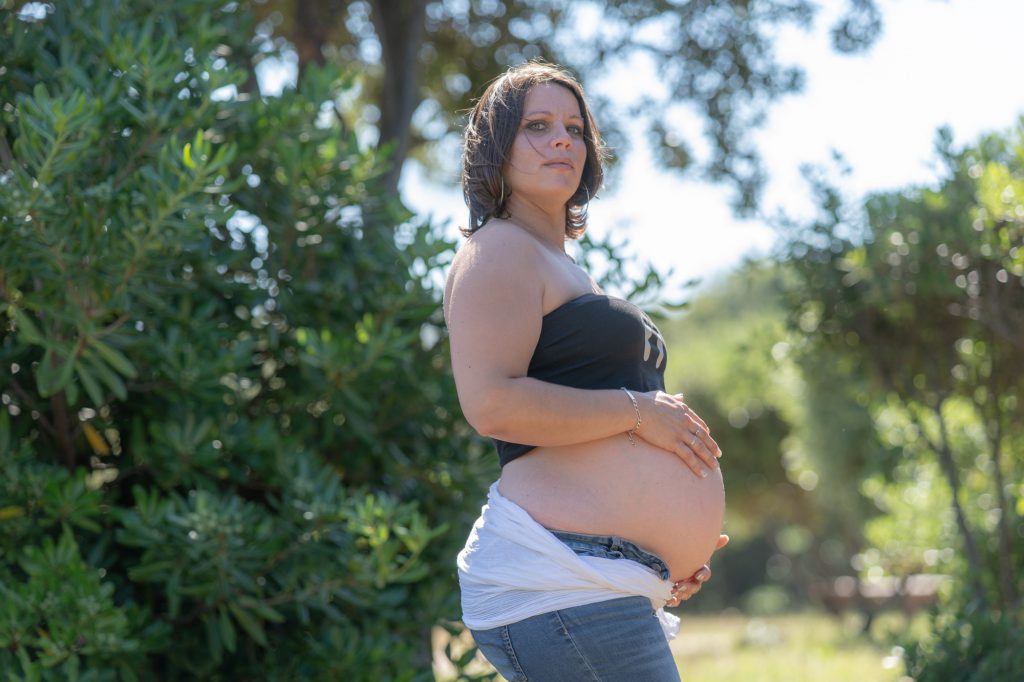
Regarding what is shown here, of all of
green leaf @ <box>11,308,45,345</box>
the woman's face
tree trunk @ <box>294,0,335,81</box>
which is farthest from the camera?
tree trunk @ <box>294,0,335,81</box>

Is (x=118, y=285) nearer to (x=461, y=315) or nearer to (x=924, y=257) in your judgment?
(x=461, y=315)

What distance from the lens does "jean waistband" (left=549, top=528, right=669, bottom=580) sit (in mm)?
1966

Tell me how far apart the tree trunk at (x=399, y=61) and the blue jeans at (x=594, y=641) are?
16.4ft

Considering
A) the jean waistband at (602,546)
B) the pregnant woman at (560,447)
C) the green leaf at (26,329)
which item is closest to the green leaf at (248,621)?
the green leaf at (26,329)

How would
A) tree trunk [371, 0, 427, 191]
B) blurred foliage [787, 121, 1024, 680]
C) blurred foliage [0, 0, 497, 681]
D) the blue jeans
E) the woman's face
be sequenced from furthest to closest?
tree trunk [371, 0, 427, 191] < blurred foliage [787, 121, 1024, 680] < blurred foliage [0, 0, 497, 681] < the woman's face < the blue jeans

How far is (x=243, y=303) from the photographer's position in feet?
13.7

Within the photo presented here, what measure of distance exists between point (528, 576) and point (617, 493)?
23 cm

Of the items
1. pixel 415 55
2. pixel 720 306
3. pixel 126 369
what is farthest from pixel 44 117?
pixel 720 306

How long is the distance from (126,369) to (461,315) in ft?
5.00

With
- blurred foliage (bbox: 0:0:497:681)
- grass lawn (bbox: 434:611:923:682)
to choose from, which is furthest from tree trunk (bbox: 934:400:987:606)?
blurred foliage (bbox: 0:0:497:681)

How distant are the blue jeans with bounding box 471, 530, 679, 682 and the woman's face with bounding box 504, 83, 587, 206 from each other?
705 millimetres

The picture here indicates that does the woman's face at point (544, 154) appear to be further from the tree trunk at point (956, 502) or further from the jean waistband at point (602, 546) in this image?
the tree trunk at point (956, 502)

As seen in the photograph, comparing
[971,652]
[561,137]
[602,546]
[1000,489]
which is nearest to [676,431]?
[602,546]

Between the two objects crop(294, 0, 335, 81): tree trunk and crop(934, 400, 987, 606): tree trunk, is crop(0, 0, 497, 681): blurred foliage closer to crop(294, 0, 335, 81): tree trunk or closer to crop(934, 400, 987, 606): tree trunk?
crop(294, 0, 335, 81): tree trunk
